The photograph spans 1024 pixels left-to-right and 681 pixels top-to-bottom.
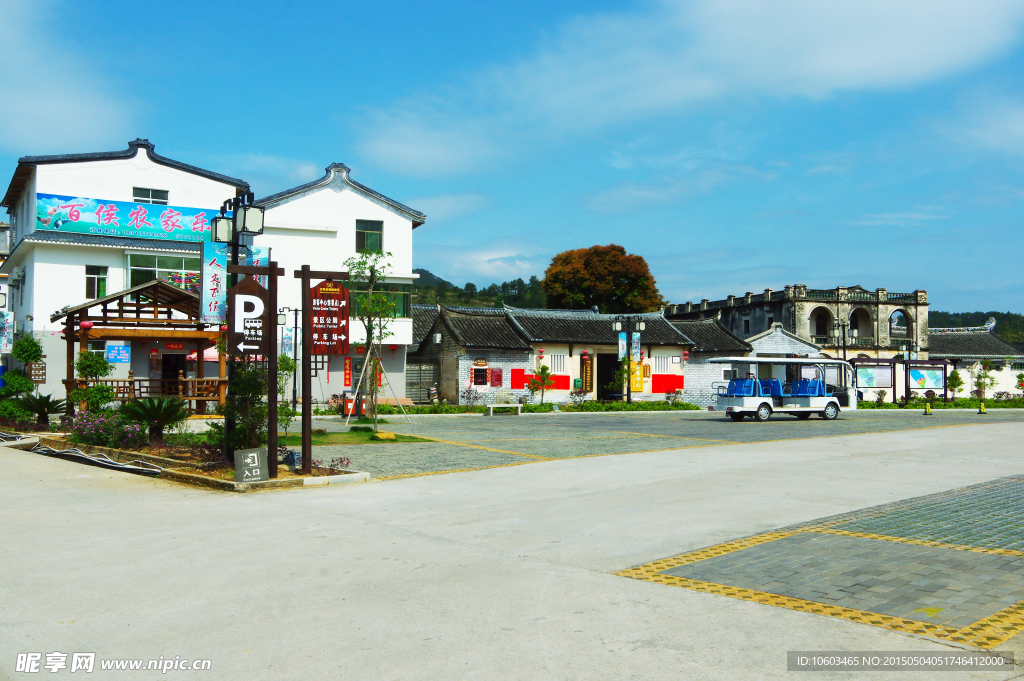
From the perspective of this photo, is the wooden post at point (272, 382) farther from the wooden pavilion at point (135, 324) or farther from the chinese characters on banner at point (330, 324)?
the wooden pavilion at point (135, 324)

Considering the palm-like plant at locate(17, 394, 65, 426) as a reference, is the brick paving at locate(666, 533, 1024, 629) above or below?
below

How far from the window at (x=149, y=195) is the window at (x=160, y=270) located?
2678 mm

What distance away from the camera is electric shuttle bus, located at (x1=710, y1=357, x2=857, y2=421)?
96.3ft

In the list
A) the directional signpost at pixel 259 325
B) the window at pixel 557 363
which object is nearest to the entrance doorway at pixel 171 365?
the window at pixel 557 363

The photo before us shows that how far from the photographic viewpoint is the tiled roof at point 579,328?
42125 mm

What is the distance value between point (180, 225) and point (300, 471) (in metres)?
25.9

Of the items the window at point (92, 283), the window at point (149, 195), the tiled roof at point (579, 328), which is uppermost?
the window at point (149, 195)

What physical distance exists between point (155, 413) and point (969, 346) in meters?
64.8

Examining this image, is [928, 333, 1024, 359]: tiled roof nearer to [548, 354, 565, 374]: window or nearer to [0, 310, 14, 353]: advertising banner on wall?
[548, 354, 565, 374]: window

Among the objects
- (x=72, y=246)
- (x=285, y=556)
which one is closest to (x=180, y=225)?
(x=72, y=246)

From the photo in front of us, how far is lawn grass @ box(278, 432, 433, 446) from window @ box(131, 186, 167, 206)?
2012 cm

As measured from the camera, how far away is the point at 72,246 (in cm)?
3309

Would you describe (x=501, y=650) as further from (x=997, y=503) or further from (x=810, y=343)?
(x=810, y=343)

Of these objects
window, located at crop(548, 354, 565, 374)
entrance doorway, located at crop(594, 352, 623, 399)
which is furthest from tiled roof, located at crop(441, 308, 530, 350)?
entrance doorway, located at crop(594, 352, 623, 399)
